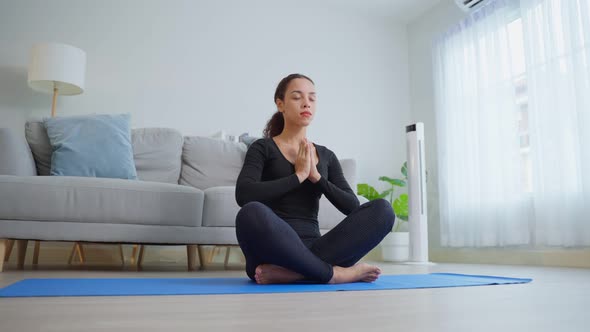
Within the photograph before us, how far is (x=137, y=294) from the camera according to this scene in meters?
1.17

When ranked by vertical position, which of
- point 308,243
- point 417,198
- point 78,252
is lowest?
point 78,252

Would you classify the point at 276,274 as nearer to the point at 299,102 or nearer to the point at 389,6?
the point at 299,102

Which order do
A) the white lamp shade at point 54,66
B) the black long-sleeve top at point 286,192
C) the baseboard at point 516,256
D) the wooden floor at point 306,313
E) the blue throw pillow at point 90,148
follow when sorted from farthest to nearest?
the white lamp shade at point 54,66
the baseboard at point 516,256
the blue throw pillow at point 90,148
the black long-sleeve top at point 286,192
the wooden floor at point 306,313

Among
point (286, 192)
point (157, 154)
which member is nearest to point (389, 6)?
point (157, 154)

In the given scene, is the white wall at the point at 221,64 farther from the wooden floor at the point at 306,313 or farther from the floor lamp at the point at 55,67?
the wooden floor at the point at 306,313

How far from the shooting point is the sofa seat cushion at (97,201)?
2127mm

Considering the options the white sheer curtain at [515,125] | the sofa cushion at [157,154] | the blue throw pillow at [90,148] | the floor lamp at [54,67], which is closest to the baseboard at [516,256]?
the white sheer curtain at [515,125]

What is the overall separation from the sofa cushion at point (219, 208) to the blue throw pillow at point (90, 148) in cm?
63

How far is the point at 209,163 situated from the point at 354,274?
1.98 meters

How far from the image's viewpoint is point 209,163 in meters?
3.28

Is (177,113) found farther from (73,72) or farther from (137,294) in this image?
(137,294)

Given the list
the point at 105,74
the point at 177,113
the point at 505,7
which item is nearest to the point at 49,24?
the point at 105,74

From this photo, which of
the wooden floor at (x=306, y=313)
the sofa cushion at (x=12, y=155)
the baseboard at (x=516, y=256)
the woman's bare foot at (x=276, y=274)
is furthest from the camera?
the baseboard at (x=516, y=256)

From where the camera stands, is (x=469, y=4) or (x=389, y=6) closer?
(x=469, y=4)
